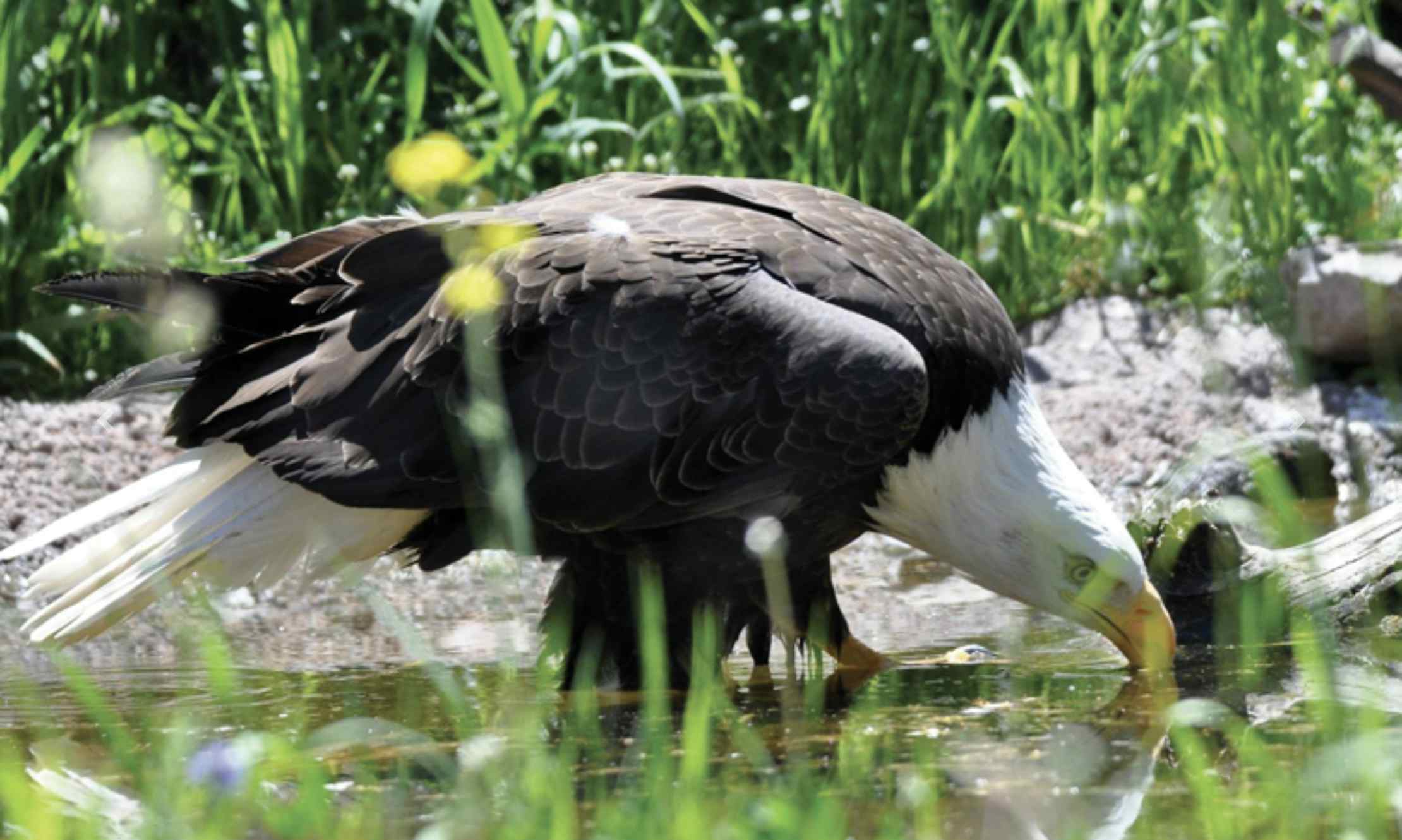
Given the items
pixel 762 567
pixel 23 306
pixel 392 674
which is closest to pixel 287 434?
pixel 392 674

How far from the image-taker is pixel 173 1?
23.9ft

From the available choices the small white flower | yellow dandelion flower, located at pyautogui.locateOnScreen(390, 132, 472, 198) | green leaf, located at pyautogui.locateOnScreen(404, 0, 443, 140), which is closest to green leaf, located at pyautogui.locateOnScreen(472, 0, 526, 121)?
green leaf, located at pyautogui.locateOnScreen(404, 0, 443, 140)

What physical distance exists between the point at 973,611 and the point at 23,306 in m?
3.15

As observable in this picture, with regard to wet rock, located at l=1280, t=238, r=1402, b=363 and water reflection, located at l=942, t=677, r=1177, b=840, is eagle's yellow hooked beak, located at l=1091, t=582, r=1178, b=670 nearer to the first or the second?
water reflection, located at l=942, t=677, r=1177, b=840

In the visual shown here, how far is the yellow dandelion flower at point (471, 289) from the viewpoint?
3.14m

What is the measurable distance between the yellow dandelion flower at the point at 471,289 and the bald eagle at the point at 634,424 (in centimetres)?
4

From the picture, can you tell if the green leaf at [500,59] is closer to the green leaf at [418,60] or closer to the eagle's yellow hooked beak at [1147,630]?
the green leaf at [418,60]

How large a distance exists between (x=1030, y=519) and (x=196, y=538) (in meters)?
1.66

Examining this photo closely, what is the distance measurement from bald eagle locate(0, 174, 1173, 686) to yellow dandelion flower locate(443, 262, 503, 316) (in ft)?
0.12

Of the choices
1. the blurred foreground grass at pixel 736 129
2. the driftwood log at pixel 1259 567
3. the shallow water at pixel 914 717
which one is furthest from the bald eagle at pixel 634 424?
the blurred foreground grass at pixel 736 129

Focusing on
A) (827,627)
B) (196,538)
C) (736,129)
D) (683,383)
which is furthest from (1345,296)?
(196,538)

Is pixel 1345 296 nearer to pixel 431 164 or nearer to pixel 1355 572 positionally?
pixel 1355 572

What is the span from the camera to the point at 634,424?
3840 mm

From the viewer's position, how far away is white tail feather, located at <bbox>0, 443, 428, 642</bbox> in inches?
159
